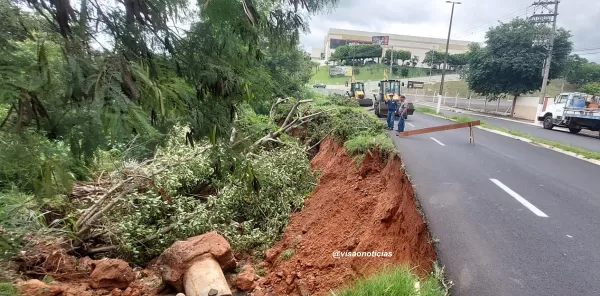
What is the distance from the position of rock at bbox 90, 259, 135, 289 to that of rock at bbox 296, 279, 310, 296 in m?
2.72

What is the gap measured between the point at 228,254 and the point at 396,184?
9.86ft

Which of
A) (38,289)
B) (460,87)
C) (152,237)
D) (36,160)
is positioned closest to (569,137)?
(152,237)

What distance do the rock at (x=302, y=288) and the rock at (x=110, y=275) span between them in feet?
8.91

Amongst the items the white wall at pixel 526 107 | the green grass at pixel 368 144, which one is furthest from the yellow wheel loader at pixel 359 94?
the green grass at pixel 368 144

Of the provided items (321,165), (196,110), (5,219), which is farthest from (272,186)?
(196,110)

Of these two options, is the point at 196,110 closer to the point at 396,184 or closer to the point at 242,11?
the point at 242,11

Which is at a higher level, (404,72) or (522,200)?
(404,72)

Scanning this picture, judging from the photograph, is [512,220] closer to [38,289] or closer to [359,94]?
[38,289]

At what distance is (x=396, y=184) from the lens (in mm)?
6164

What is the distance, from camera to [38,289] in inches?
183

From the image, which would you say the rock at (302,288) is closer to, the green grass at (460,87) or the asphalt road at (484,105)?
the asphalt road at (484,105)

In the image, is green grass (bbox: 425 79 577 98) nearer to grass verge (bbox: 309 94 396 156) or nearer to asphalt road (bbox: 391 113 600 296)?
grass verge (bbox: 309 94 396 156)

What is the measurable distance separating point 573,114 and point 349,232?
1912cm

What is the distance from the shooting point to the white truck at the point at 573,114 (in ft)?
59.4
